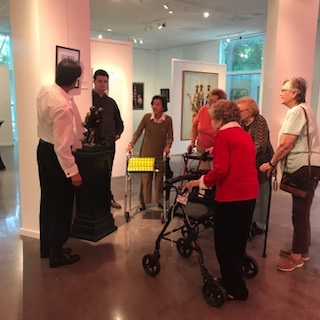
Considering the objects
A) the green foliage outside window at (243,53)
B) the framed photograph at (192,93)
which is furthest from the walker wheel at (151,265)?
the green foliage outside window at (243,53)

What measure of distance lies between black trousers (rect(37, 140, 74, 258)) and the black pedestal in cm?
51

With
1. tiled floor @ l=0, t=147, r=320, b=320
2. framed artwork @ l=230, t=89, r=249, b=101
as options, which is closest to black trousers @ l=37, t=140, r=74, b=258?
tiled floor @ l=0, t=147, r=320, b=320

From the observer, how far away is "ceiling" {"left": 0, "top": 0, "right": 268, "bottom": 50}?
274 inches

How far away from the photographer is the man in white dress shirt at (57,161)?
2.68 m

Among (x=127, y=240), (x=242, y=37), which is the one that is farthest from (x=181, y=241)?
(x=242, y=37)

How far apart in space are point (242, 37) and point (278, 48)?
5.49 m

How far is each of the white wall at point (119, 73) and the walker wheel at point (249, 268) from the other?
12.9 feet

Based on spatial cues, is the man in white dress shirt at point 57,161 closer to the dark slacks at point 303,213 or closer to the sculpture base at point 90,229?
the sculpture base at point 90,229

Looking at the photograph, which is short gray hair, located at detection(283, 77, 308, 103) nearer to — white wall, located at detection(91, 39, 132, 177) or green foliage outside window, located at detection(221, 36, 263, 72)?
white wall, located at detection(91, 39, 132, 177)

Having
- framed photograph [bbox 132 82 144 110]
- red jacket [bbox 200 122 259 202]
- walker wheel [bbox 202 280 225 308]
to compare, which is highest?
framed photograph [bbox 132 82 144 110]

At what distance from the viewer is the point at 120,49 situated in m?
6.31

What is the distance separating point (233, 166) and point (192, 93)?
660 centimetres

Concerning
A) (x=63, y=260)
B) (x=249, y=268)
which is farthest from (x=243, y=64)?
(x=63, y=260)

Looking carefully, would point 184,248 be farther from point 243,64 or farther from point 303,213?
point 243,64
